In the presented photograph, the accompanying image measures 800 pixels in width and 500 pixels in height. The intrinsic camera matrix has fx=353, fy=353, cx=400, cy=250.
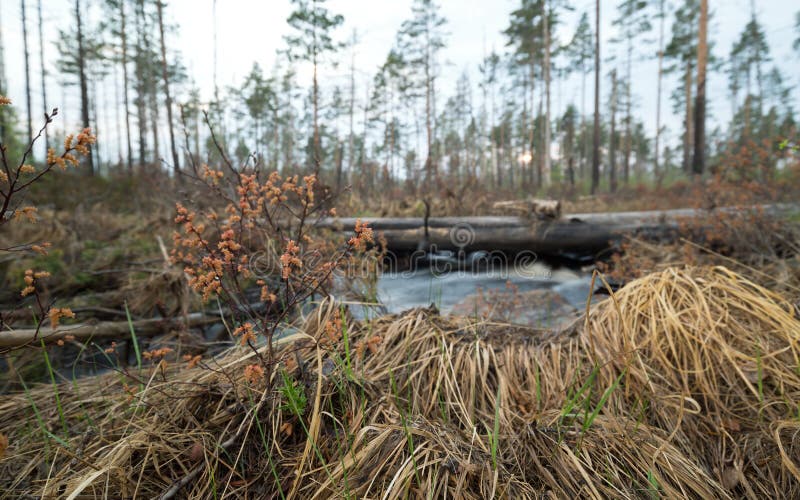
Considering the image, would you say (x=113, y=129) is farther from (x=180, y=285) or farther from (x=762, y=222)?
(x=762, y=222)

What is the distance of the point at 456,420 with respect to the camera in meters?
1.51

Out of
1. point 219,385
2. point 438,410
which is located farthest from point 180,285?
point 438,410

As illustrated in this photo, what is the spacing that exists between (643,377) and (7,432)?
2724mm

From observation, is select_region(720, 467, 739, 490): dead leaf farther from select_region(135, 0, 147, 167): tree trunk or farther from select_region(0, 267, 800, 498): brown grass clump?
select_region(135, 0, 147, 167): tree trunk

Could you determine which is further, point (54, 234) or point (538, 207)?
point (538, 207)

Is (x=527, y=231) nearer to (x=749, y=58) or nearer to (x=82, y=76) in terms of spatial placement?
(x=82, y=76)

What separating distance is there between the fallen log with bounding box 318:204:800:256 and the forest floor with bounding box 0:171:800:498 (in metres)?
3.95

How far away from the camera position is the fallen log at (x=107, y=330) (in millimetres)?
1348

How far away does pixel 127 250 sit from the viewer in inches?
203

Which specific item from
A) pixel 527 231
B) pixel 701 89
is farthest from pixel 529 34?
pixel 527 231

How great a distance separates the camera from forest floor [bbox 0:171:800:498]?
109 centimetres

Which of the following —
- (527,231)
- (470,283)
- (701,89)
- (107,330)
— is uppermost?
(701,89)

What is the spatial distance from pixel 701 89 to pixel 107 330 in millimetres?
17903

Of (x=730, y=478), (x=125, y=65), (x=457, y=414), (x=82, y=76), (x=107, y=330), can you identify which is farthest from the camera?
(x=125, y=65)
